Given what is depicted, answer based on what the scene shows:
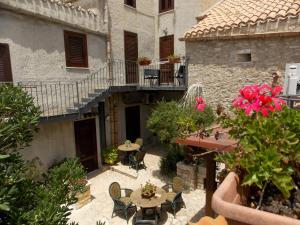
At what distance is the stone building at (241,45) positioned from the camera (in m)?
8.99

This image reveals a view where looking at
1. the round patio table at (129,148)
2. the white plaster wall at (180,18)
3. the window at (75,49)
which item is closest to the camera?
the window at (75,49)

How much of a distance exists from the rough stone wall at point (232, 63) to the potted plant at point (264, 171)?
804 centimetres

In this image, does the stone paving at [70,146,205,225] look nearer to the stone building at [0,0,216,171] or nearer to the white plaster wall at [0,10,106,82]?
the stone building at [0,0,216,171]

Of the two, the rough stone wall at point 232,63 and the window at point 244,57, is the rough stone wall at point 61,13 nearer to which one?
the rough stone wall at point 232,63

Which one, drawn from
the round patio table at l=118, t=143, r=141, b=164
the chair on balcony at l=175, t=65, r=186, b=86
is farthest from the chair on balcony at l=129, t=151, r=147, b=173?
the chair on balcony at l=175, t=65, r=186, b=86

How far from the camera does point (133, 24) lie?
13945 mm

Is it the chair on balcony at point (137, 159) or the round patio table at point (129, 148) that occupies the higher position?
the round patio table at point (129, 148)

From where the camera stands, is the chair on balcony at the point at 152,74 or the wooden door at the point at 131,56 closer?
the chair on balcony at the point at 152,74

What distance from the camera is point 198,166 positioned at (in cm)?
980

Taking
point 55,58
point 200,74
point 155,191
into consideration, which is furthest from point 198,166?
point 55,58

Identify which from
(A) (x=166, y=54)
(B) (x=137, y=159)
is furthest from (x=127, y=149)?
(A) (x=166, y=54)

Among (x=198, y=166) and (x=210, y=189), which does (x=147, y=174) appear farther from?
(x=210, y=189)

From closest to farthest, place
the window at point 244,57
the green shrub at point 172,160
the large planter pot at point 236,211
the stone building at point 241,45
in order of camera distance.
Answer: the large planter pot at point 236,211 < the stone building at point 241,45 < the window at point 244,57 < the green shrub at point 172,160

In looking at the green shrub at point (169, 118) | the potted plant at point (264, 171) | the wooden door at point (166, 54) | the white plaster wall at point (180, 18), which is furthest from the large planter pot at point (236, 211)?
the white plaster wall at point (180, 18)
